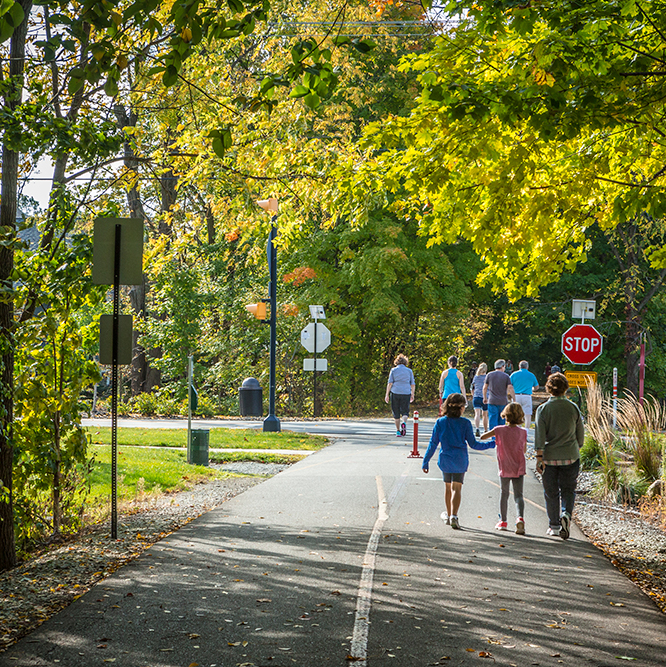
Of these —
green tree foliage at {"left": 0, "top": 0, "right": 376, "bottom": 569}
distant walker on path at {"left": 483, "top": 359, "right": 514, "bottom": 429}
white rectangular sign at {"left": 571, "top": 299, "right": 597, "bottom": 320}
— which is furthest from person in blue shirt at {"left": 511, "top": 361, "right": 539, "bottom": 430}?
green tree foliage at {"left": 0, "top": 0, "right": 376, "bottom": 569}

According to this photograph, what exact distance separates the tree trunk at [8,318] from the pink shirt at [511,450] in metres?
5.02

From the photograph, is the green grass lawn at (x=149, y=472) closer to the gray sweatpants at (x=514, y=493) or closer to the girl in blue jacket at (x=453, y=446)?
the girl in blue jacket at (x=453, y=446)

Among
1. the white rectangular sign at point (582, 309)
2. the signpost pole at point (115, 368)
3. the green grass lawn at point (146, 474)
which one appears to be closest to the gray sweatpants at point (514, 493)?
the signpost pole at point (115, 368)

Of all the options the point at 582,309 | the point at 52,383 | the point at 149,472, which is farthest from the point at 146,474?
the point at 582,309

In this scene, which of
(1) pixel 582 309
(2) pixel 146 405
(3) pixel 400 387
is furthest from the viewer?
(2) pixel 146 405

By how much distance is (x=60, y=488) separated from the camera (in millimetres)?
8664

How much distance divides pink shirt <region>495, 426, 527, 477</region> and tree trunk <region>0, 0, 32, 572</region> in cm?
502

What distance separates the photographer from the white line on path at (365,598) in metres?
5.15

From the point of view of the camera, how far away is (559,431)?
30.2ft

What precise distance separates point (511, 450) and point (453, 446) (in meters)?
0.63

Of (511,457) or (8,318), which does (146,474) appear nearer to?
(8,318)

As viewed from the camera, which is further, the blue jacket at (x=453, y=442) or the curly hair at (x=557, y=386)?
the blue jacket at (x=453, y=442)

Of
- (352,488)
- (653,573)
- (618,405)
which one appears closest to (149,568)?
(653,573)

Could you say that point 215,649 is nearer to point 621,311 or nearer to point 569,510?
point 569,510
